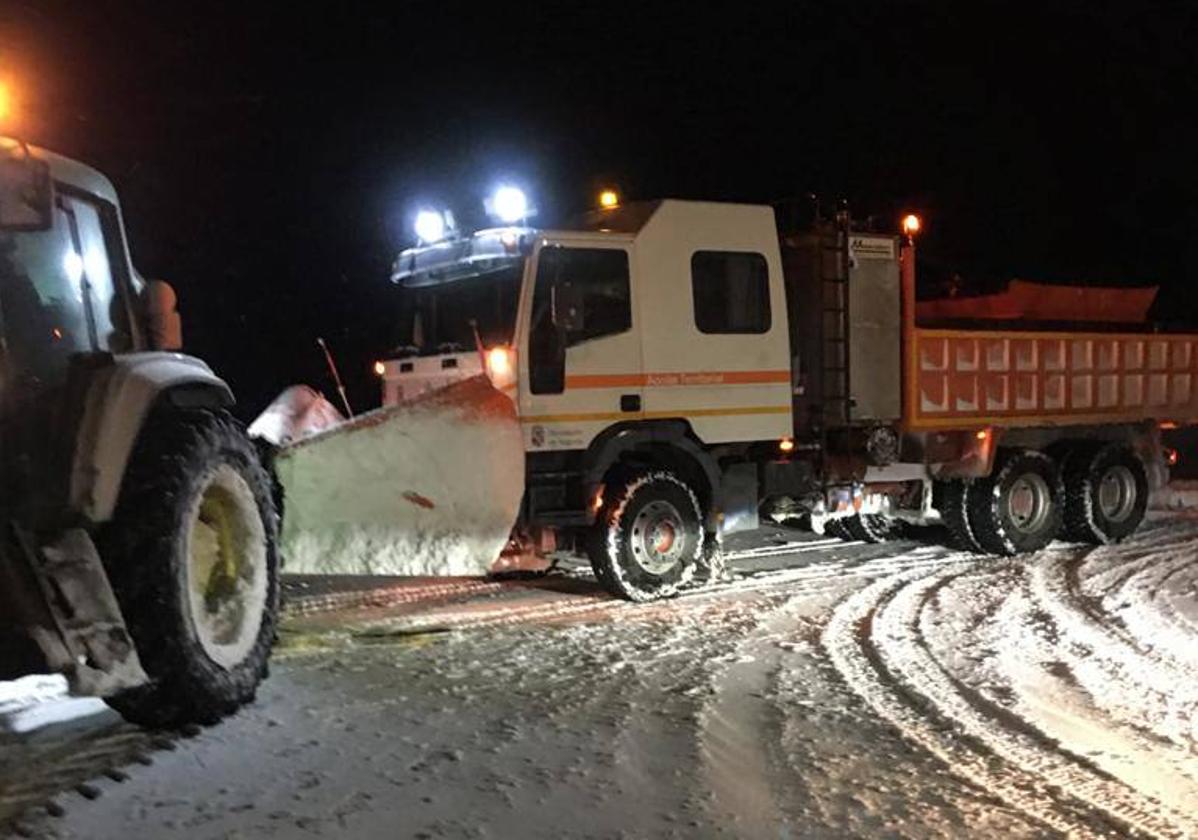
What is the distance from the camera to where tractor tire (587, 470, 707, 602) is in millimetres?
9227

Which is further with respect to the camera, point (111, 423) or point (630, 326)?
point (630, 326)

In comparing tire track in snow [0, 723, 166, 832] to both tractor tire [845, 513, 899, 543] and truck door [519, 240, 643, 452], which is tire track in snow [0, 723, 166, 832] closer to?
truck door [519, 240, 643, 452]

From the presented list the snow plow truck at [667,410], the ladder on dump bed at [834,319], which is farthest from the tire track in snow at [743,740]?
the ladder on dump bed at [834,319]

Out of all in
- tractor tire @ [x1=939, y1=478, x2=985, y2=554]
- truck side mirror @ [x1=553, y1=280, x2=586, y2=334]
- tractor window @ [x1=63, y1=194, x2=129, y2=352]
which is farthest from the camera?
tractor tire @ [x1=939, y1=478, x2=985, y2=554]

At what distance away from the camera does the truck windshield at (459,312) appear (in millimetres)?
8922

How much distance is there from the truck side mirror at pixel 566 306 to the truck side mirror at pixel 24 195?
444 cm

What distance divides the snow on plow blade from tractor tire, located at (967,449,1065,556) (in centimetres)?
566

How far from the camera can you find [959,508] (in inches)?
476

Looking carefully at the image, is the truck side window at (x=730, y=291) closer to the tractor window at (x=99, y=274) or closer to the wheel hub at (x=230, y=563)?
the wheel hub at (x=230, y=563)

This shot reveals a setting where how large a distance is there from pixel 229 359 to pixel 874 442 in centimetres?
2060

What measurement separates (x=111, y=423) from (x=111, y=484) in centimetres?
28

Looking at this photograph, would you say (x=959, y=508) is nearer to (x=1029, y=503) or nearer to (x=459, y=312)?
(x=1029, y=503)

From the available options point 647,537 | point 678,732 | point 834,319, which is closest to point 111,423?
point 678,732

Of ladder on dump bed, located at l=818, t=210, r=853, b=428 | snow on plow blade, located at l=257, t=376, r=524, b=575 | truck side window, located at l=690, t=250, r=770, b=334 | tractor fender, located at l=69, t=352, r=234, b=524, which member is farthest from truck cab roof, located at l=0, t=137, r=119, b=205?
ladder on dump bed, located at l=818, t=210, r=853, b=428
